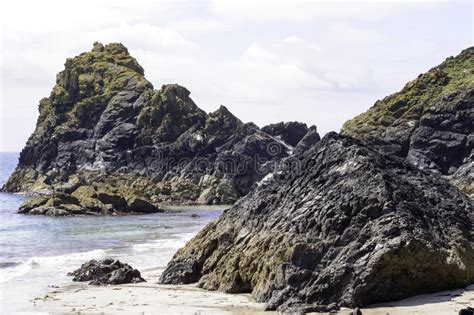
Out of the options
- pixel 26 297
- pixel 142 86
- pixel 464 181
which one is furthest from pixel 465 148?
pixel 26 297

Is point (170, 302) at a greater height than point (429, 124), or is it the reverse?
point (429, 124)

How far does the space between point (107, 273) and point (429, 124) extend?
56.8 meters

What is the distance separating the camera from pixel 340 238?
21.2 metres

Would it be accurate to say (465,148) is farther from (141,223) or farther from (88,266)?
(88,266)

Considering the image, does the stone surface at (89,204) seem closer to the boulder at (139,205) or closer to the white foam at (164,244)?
the boulder at (139,205)

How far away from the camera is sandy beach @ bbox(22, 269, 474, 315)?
19172 millimetres

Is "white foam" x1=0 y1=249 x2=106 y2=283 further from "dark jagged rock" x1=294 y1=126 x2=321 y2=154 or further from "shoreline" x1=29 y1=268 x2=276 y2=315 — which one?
"dark jagged rock" x1=294 y1=126 x2=321 y2=154

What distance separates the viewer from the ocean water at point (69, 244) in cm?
2800

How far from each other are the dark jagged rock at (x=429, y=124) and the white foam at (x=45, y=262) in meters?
41.6

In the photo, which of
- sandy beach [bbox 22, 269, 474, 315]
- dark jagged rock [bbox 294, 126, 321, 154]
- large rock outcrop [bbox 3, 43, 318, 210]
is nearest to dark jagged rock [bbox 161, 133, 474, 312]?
sandy beach [bbox 22, 269, 474, 315]

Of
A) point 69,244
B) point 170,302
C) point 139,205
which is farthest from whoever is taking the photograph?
point 139,205

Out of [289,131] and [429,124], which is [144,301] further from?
[289,131]

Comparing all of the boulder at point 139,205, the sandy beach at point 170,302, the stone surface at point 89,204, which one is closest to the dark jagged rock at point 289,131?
the stone surface at point 89,204

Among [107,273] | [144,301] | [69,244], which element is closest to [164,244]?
[69,244]
